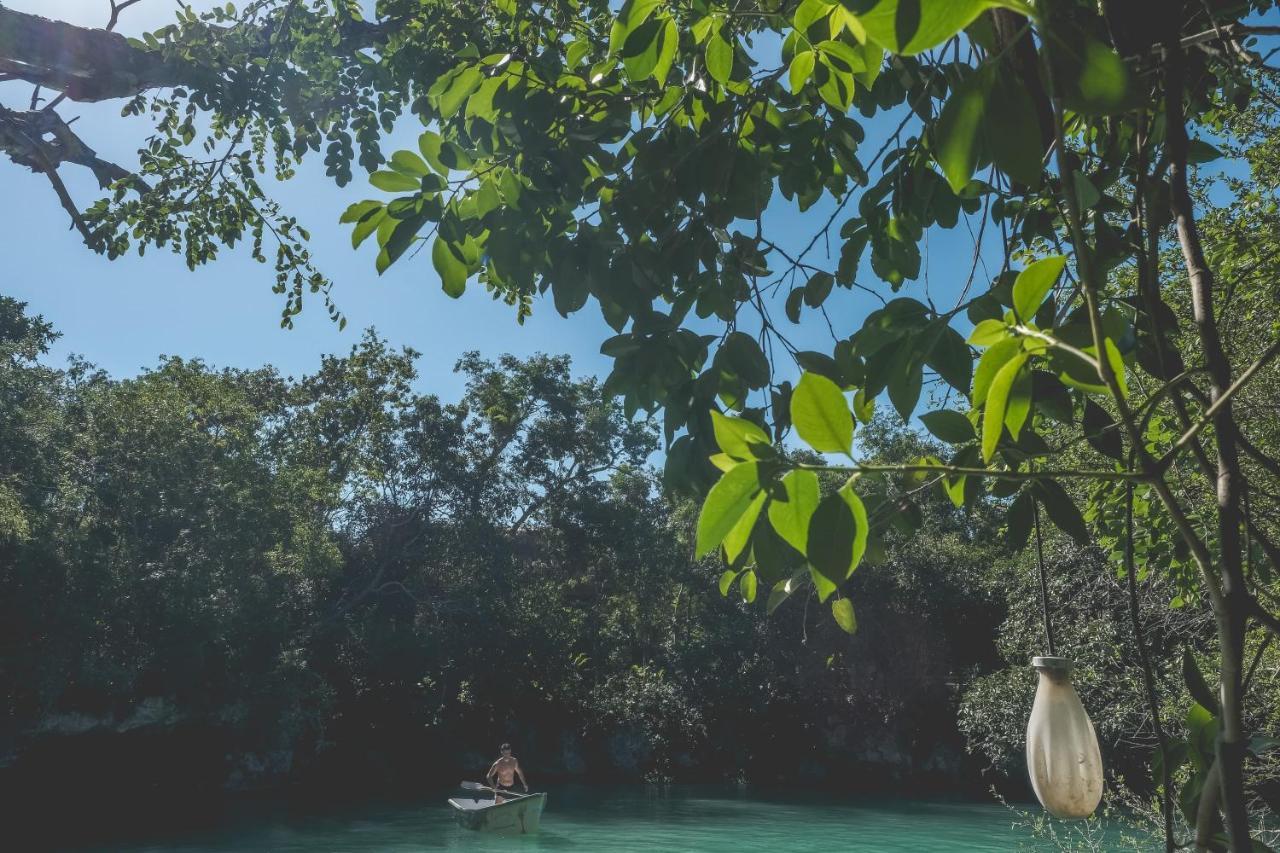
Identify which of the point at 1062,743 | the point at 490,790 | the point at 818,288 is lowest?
the point at 490,790

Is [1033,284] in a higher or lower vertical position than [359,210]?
lower

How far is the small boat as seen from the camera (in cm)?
1316

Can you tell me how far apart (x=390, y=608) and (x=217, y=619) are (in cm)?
526

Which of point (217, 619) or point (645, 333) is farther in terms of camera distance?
point (217, 619)

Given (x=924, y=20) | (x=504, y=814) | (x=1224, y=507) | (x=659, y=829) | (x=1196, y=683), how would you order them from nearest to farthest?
1. (x=924, y=20)
2. (x=1224, y=507)
3. (x=1196, y=683)
4. (x=504, y=814)
5. (x=659, y=829)

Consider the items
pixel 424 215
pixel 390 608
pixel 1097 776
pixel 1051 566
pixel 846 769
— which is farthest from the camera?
pixel 846 769

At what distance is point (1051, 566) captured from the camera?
37.2ft

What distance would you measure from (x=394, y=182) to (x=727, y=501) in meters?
0.81

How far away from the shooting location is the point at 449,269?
1.29m

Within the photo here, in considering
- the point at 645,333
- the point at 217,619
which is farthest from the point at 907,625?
the point at 645,333

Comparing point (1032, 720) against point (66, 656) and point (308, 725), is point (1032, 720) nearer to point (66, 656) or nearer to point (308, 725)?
point (66, 656)

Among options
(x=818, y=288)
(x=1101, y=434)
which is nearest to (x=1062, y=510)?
(x=1101, y=434)

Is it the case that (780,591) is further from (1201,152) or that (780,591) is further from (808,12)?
(1201,152)

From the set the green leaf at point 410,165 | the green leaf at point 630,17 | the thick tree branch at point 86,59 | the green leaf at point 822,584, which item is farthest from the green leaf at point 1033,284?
the thick tree branch at point 86,59
